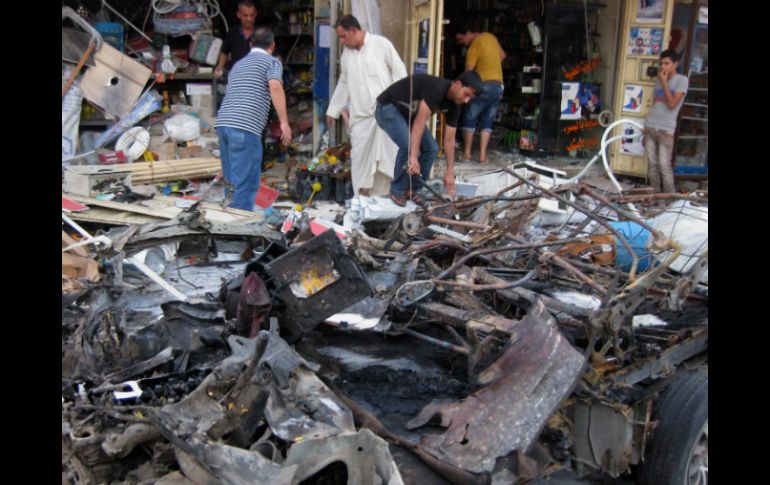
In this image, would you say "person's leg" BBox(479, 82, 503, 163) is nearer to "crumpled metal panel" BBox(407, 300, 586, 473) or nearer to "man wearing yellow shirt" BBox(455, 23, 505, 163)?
"man wearing yellow shirt" BBox(455, 23, 505, 163)

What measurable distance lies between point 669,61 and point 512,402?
25.1 ft

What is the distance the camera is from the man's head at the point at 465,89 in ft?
24.3

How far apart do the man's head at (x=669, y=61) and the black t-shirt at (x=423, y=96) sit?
10.9 feet

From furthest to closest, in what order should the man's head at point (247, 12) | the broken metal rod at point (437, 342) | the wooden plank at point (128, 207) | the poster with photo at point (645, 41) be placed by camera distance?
the poster with photo at point (645, 41), the man's head at point (247, 12), the wooden plank at point (128, 207), the broken metal rod at point (437, 342)

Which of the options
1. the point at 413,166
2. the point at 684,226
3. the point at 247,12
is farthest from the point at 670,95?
the point at 247,12

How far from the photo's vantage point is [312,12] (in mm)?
11453

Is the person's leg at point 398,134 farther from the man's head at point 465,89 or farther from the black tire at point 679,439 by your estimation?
the black tire at point 679,439

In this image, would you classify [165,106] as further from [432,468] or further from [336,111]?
[432,468]

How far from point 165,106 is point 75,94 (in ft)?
4.34

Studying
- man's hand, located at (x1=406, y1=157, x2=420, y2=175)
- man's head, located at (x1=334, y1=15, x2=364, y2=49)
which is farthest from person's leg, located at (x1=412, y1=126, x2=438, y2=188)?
man's head, located at (x1=334, y1=15, x2=364, y2=49)

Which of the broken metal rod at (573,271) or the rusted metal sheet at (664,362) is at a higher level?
the broken metal rod at (573,271)

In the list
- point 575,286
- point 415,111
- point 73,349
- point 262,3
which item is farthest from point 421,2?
point 73,349

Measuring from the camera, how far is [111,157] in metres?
9.99

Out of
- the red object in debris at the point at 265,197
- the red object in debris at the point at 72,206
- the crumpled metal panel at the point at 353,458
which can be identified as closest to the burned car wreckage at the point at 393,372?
the crumpled metal panel at the point at 353,458
